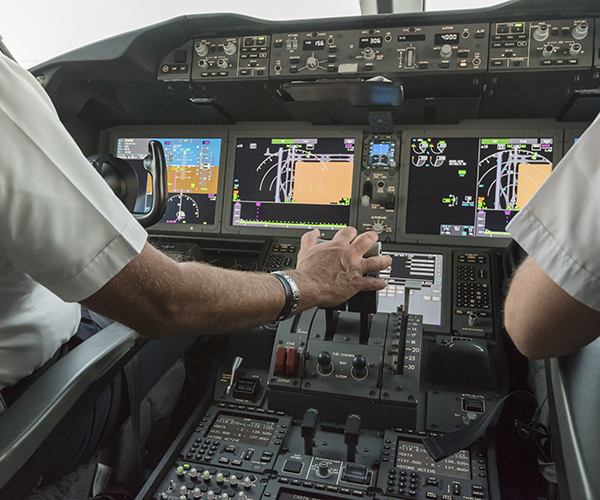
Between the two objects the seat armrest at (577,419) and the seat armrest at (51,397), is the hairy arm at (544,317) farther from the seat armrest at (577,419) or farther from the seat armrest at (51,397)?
the seat armrest at (51,397)

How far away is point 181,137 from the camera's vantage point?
7.60ft

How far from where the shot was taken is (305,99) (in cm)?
190

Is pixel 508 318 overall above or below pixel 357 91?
below

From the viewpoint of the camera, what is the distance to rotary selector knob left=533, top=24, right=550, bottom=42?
1.64 m

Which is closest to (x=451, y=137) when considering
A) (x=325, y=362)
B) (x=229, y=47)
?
(x=229, y=47)

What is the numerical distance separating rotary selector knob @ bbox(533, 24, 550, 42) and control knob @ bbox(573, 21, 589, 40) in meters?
0.09

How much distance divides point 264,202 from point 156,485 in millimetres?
1257

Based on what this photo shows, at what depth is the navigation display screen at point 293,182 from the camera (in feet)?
6.82

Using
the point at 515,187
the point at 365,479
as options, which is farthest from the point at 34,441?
the point at 515,187

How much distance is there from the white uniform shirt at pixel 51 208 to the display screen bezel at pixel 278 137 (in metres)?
1.36

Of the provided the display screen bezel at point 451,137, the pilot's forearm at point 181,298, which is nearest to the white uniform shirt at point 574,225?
the pilot's forearm at point 181,298

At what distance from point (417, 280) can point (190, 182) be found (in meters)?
1.14

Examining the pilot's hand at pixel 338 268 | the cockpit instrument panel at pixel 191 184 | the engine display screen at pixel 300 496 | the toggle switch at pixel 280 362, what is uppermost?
the cockpit instrument panel at pixel 191 184

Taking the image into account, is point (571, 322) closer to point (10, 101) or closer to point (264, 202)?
point (10, 101)
